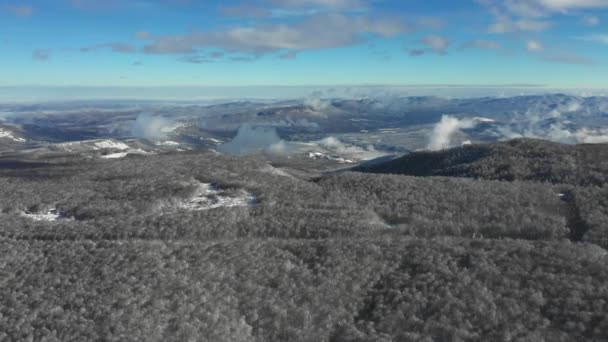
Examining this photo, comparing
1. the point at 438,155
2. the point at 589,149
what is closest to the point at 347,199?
the point at 589,149

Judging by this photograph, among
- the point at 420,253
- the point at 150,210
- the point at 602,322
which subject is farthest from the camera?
the point at 150,210

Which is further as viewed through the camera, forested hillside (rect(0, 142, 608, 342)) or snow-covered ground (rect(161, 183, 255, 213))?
snow-covered ground (rect(161, 183, 255, 213))

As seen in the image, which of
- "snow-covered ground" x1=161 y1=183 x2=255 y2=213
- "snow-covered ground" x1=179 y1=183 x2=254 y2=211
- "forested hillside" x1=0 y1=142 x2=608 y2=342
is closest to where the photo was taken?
"forested hillside" x1=0 y1=142 x2=608 y2=342

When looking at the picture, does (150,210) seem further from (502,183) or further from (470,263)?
(502,183)

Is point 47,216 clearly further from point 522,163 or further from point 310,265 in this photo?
point 522,163

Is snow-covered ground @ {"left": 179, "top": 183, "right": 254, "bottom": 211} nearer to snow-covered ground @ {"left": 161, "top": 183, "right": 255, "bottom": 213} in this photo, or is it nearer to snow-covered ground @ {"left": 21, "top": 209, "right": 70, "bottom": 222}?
snow-covered ground @ {"left": 161, "top": 183, "right": 255, "bottom": 213}

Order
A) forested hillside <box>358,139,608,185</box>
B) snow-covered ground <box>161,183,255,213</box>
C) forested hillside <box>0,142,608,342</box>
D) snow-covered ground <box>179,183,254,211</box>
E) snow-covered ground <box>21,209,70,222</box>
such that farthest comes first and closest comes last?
forested hillside <box>358,139,608,185</box>, snow-covered ground <box>179,183,254,211</box>, snow-covered ground <box>161,183,255,213</box>, snow-covered ground <box>21,209,70,222</box>, forested hillside <box>0,142,608,342</box>

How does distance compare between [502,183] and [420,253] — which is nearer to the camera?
[420,253]

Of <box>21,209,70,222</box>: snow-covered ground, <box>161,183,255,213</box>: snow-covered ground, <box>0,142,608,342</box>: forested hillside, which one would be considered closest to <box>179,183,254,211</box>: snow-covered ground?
<box>161,183,255,213</box>: snow-covered ground
